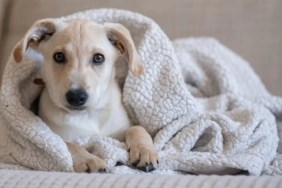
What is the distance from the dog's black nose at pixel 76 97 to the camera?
133cm

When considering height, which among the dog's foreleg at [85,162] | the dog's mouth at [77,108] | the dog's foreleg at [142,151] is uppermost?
the dog's mouth at [77,108]

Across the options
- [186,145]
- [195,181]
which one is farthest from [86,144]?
[195,181]

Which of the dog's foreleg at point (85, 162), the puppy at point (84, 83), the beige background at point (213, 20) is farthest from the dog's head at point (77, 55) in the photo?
the beige background at point (213, 20)

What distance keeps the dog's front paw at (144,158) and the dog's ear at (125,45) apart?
218mm

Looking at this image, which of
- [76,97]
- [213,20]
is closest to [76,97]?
[76,97]

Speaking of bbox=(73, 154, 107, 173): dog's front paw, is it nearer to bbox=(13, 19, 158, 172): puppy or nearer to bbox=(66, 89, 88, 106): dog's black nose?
bbox=(13, 19, 158, 172): puppy

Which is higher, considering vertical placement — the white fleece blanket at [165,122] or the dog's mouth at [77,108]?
the dog's mouth at [77,108]

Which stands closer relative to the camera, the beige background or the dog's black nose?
the dog's black nose

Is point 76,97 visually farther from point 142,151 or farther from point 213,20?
point 213,20

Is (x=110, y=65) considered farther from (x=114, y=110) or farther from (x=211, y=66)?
(x=211, y=66)

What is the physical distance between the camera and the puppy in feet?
4.41

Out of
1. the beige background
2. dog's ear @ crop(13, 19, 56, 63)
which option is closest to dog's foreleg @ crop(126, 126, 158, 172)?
dog's ear @ crop(13, 19, 56, 63)

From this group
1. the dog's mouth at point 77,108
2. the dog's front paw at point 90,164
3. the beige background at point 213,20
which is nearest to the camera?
the dog's front paw at point 90,164

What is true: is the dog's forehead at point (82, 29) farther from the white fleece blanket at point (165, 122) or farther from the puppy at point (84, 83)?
the white fleece blanket at point (165, 122)
